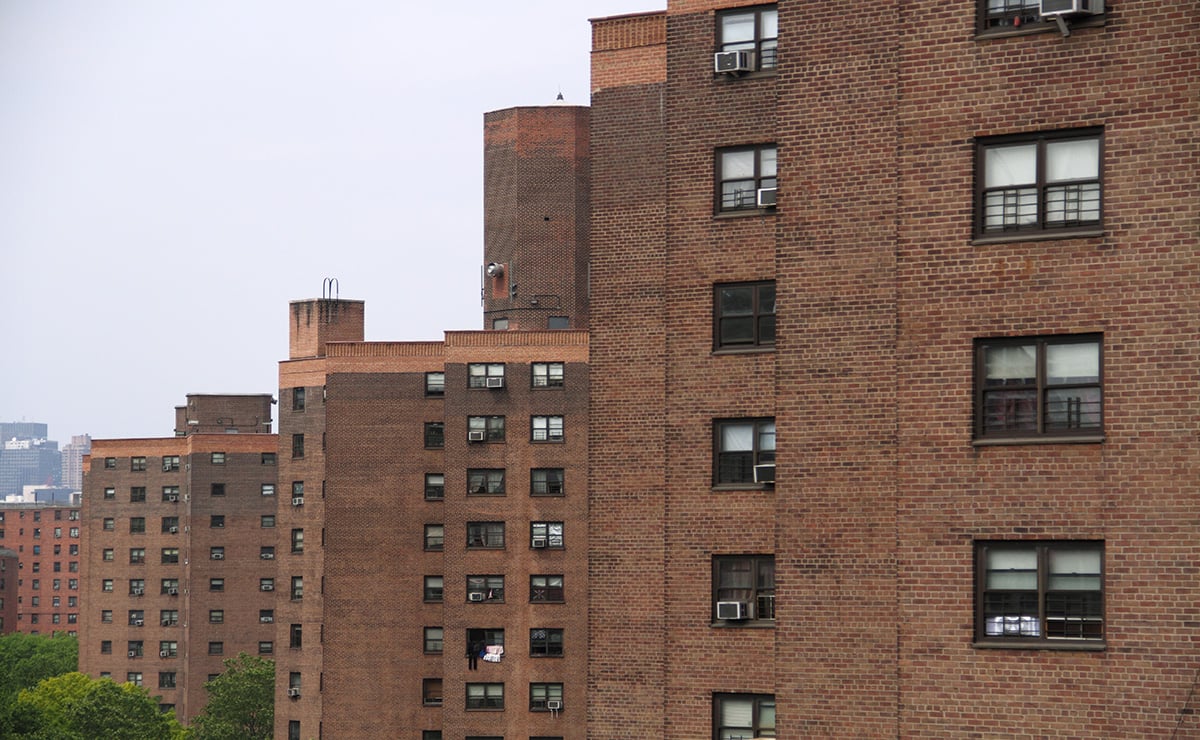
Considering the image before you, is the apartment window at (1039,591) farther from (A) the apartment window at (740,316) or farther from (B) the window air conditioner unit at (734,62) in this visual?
(B) the window air conditioner unit at (734,62)

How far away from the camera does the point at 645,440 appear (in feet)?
131

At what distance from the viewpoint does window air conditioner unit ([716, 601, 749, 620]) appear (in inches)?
1403

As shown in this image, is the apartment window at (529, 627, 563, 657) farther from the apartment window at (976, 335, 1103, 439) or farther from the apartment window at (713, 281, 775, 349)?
the apartment window at (976, 335, 1103, 439)

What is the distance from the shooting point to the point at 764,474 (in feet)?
119

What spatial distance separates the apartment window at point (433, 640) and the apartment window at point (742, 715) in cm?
5479

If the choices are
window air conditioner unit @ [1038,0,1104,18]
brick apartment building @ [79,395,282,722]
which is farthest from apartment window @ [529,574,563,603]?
brick apartment building @ [79,395,282,722]

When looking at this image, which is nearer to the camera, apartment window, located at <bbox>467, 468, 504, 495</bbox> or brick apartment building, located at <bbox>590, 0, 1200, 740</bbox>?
brick apartment building, located at <bbox>590, 0, 1200, 740</bbox>

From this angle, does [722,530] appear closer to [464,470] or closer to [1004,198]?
[1004,198]

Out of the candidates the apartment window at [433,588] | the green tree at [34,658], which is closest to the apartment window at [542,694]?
the apartment window at [433,588]

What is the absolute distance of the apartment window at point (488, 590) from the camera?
81688 mm

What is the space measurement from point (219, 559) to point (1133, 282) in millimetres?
125679

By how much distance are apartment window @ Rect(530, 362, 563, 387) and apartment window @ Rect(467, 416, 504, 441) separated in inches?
103

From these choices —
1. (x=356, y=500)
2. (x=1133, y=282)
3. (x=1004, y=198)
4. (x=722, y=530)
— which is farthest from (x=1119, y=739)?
(x=356, y=500)

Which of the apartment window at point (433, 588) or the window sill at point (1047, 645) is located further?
the apartment window at point (433, 588)
